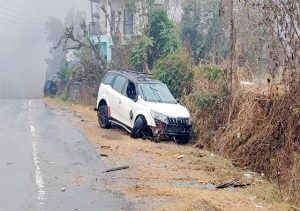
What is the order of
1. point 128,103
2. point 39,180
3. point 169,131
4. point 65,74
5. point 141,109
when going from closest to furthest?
point 39,180, point 169,131, point 141,109, point 128,103, point 65,74

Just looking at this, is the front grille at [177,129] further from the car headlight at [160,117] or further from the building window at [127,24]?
the building window at [127,24]

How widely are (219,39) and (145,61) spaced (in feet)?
17.5

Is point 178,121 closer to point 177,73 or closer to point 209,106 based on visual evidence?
point 209,106

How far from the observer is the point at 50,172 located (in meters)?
9.95

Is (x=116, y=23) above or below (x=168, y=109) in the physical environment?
above

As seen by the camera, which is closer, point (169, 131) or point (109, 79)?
point (169, 131)

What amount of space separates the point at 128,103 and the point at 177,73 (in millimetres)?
4101

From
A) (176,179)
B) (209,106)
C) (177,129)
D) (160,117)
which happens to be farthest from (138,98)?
(176,179)

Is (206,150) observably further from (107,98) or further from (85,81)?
(85,81)

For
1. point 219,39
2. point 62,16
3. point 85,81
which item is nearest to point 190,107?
point 219,39

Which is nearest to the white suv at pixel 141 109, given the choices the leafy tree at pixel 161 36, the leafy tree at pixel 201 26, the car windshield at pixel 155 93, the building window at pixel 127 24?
the car windshield at pixel 155 93

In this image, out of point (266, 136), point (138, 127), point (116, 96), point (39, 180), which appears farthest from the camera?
point (116, 96)

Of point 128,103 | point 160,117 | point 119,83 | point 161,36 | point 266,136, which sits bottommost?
point 266,136

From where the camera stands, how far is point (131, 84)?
Answer: 1627 centimetres
